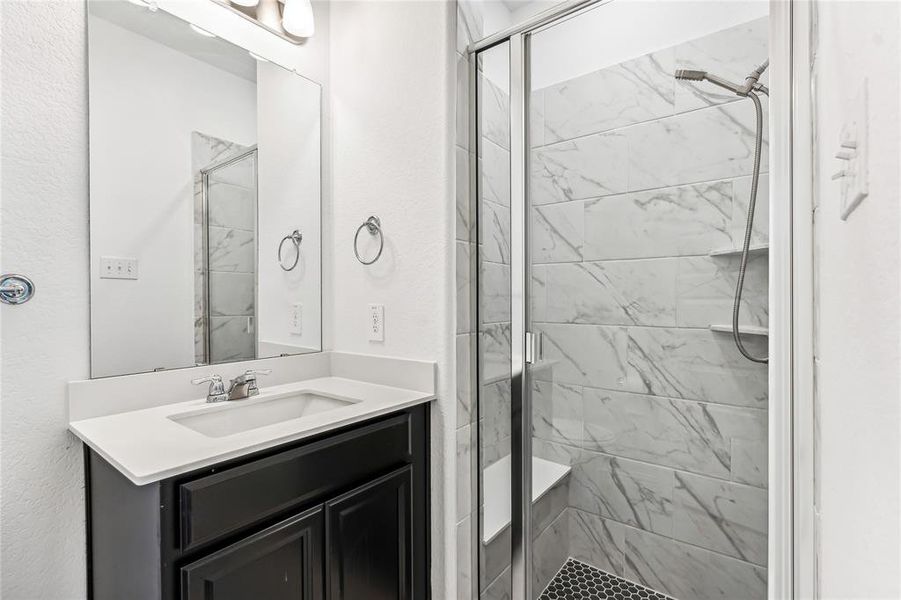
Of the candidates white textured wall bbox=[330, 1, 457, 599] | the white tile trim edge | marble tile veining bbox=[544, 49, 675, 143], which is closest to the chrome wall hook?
the white tile trim edge

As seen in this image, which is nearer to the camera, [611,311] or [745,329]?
[745,329]

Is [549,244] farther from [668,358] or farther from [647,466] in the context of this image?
[647,466]

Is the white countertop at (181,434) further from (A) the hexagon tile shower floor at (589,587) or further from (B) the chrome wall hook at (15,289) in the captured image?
(A) the hexagon tile shower floor at (589,587)

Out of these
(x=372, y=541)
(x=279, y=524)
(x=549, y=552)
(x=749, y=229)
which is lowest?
(x=549, y=552)

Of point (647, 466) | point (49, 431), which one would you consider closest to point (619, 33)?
point (647, 466)

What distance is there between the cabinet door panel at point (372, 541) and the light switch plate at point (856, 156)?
1.13 m

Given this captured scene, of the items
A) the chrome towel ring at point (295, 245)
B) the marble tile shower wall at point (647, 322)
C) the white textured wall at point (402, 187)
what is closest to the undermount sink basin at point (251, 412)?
the white textured wall at point (402, 187)

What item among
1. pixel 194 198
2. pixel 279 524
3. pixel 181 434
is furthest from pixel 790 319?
pixel 194 198

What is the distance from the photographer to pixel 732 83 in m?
1.28

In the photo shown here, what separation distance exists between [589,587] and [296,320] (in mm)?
1368

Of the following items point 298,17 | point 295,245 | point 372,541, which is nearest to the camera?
point 372,541

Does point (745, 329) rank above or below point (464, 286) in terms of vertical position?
below

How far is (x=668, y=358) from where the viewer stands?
1384 mm

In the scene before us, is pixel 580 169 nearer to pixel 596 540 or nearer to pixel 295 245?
pixel 295 245
